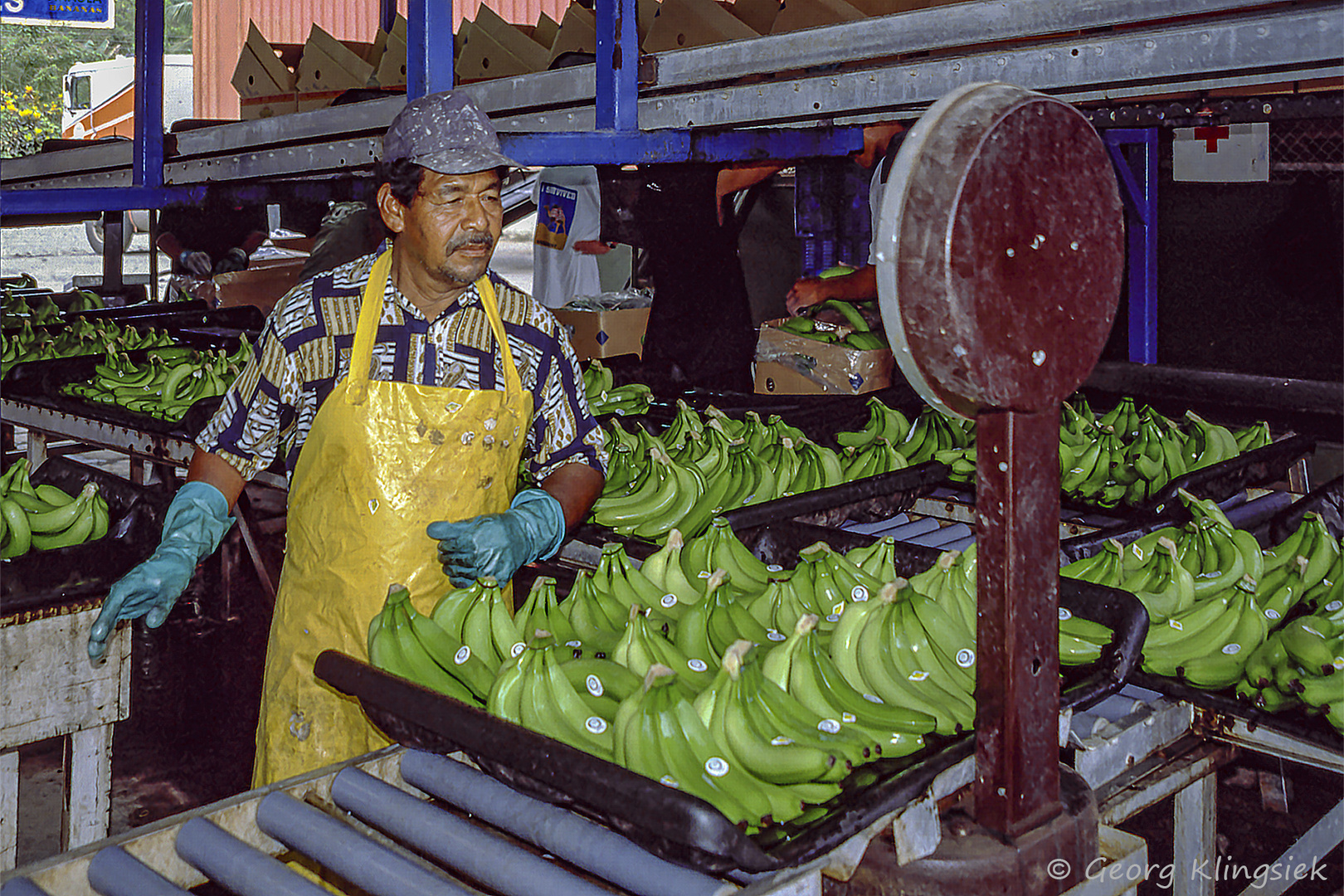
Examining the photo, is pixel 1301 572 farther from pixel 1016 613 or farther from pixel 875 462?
pixel 1016 613

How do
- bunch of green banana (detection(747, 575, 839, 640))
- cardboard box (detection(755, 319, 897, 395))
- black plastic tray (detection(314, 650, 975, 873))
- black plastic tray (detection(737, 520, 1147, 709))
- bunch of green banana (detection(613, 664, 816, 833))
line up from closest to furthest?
black plastic tray (detection(314, 650, 975, 873))
bunch of green banana (detection(613, 664, 816, 833))
black plastic tray (detection(737, 520, 1147, 709))
bunch of green banana (detection(747, 575, 839, 640))
cardboard box (detection(755, 319, 897, 395))

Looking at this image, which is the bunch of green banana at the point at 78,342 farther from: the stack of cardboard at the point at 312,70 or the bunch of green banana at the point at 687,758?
the bunch of green banana at the point at 687,758

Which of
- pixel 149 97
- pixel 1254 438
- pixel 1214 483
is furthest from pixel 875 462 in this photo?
pixel 149 97

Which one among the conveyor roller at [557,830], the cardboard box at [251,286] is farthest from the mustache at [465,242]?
the cardboard box at [251,286]

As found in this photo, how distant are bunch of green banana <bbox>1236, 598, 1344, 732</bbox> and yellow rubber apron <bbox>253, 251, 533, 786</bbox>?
1571 millimetres

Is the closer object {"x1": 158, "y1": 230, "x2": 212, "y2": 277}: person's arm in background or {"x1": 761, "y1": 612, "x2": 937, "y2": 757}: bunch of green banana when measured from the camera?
{"x1": 761, "y1": 612, "x2": 937, "y2": 757}: bunch of green banana

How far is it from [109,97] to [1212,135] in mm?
21313

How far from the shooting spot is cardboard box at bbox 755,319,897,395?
5301 mm

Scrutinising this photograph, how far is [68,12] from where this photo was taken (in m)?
8.99

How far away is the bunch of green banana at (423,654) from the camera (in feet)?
6.49

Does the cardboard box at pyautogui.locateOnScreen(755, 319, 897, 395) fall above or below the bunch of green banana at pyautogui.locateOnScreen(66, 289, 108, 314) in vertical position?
below

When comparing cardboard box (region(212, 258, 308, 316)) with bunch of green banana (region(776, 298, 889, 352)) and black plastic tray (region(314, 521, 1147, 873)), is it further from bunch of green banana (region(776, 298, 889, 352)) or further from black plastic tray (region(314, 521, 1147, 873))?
black plastic tray (region(314, 521, 1147, 873))

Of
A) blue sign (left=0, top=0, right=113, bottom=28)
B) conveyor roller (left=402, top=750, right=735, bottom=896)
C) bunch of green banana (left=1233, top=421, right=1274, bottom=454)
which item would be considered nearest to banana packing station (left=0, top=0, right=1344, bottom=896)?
conveyor roller (left=402, top=750, right=735, bottom=896)

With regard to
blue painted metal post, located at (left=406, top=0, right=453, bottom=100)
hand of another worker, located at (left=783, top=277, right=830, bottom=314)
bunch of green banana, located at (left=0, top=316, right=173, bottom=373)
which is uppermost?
blue painted metal post, located at (left=406, top=0, right=453, bottom=100)
